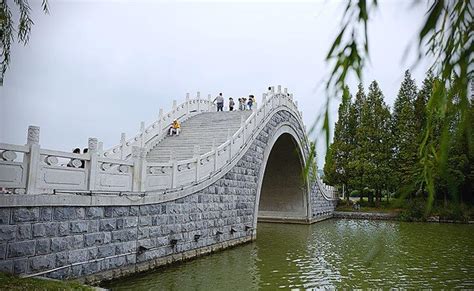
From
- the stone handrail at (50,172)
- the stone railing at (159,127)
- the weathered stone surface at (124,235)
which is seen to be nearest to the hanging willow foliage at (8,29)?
the stone handrail at (50,172)

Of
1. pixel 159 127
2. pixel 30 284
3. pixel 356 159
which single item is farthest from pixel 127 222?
pixel 356 159

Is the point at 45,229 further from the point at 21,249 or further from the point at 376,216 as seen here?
the point at 376,216

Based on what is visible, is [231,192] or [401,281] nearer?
[401,281]

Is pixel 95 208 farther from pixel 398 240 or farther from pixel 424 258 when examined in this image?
pixel 398 240

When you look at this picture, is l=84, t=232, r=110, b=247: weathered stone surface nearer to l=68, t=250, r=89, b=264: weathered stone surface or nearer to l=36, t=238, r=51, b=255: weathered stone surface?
l=68, t=250, r=89, b=264: weathered stone surface

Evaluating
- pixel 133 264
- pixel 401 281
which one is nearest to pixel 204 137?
pixel 133 264

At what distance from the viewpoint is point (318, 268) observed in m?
8.82

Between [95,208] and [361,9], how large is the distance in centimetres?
588

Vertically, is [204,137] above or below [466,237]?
above

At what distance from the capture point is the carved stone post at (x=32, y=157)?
17.1ft

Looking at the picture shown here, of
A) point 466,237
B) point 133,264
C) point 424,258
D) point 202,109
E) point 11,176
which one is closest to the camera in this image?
point 11,176

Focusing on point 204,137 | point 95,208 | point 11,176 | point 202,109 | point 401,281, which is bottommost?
point 401,281

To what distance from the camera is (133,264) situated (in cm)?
712

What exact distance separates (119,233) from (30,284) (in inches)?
94.5
